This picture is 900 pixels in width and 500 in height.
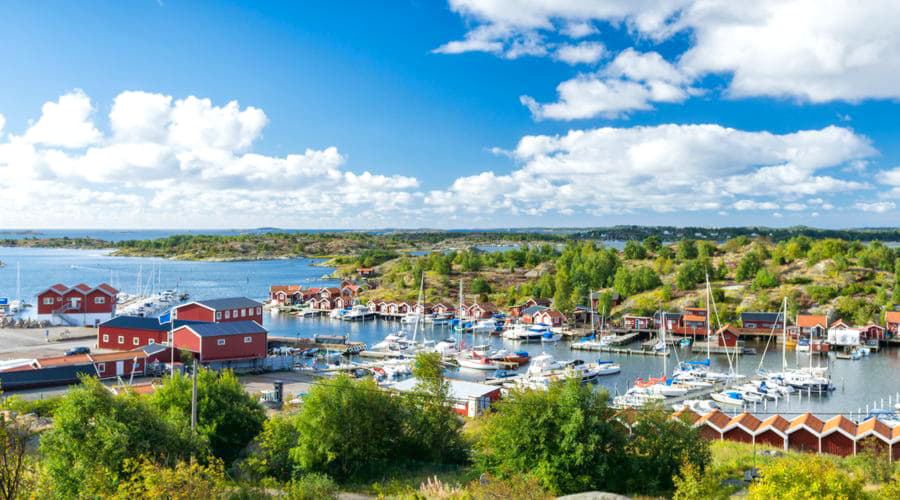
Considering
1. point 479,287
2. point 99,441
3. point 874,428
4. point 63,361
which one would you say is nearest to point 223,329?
point 63,361

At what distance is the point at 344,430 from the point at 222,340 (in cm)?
1935

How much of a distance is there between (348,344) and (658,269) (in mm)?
42091

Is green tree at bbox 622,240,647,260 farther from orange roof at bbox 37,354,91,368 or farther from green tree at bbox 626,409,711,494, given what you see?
green tree at bbox 626,409,711,494

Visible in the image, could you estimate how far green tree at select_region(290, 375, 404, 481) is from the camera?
1691 centimetres

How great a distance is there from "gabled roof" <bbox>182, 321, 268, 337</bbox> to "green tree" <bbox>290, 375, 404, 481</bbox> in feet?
60.6

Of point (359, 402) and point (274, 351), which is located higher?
point (359, 402)

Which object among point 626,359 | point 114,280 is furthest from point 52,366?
point 114,280

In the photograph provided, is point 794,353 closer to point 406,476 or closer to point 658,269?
point 658,269

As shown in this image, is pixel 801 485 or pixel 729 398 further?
pixel 729 398

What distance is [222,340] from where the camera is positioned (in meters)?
34.3

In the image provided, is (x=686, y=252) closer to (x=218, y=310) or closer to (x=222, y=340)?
(x=218, y=310)

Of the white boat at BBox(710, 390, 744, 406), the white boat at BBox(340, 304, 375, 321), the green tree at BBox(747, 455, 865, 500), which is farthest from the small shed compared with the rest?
the white boat at BBox(340, 304, 375, 321)

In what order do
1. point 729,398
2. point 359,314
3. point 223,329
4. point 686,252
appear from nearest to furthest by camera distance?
point 729,398 → point 223,329 → point 359,314 → point 686,252

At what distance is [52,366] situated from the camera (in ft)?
94.1
